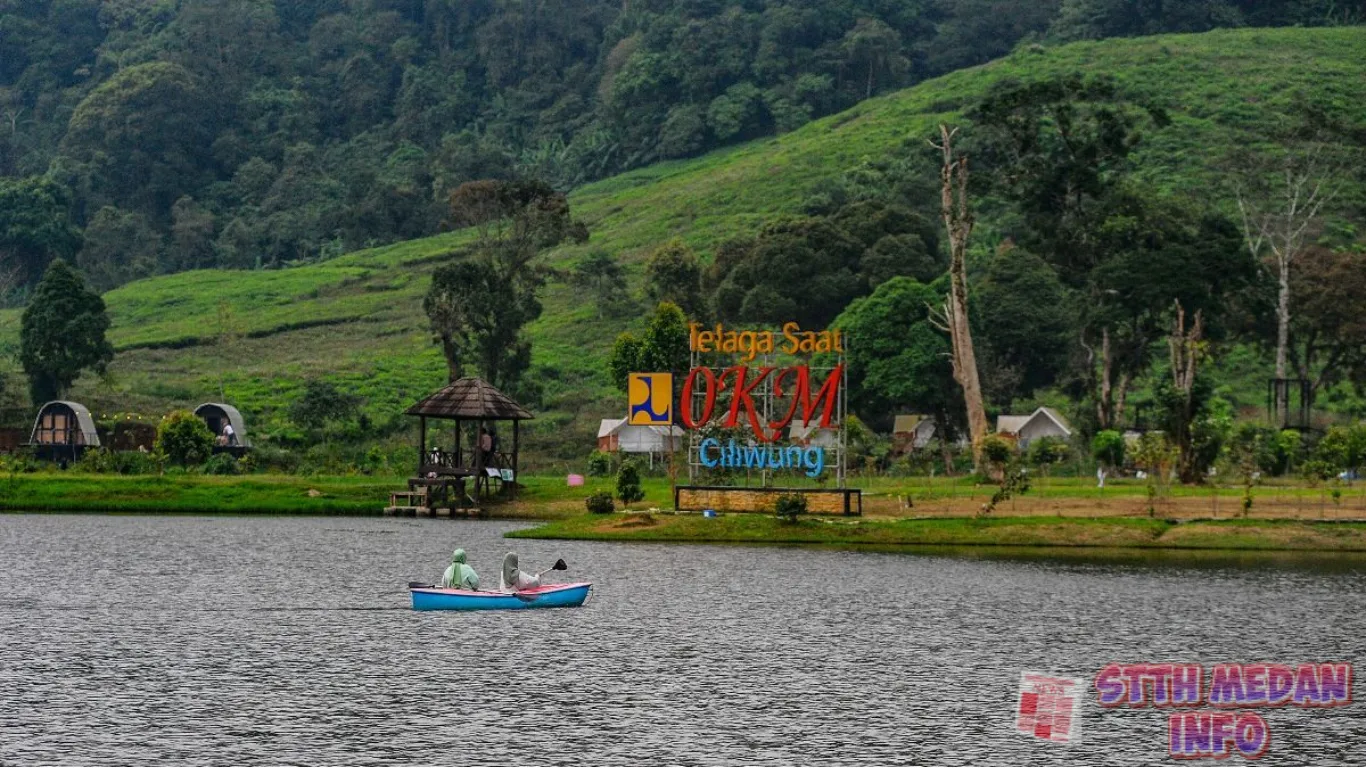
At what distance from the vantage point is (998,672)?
4394 centimetres

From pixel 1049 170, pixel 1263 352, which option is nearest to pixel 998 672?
pixel 1049 170

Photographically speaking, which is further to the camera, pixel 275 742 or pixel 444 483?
pixel 444 483

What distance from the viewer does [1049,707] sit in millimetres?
39844

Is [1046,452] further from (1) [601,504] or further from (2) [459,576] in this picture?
(2) [459,576]

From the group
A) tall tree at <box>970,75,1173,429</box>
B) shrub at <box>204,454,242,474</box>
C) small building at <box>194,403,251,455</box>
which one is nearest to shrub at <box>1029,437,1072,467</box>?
tall tree at <box>970,75,1173,429</box>

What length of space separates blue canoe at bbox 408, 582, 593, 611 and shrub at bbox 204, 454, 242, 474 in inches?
1992

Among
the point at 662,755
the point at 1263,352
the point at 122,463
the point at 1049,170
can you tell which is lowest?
the point at 662,755

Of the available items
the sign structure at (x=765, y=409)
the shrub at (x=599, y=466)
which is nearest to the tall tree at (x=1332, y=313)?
the shrub at (x=599, y=466)

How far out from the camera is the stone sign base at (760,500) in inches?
3118

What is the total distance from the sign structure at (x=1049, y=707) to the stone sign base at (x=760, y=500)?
35.5 metres

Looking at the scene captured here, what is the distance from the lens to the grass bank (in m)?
72.9

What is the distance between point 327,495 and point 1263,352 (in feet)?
266

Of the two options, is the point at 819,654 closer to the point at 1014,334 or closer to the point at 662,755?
the point at 662,755

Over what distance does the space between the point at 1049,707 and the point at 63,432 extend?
88.4 meters
